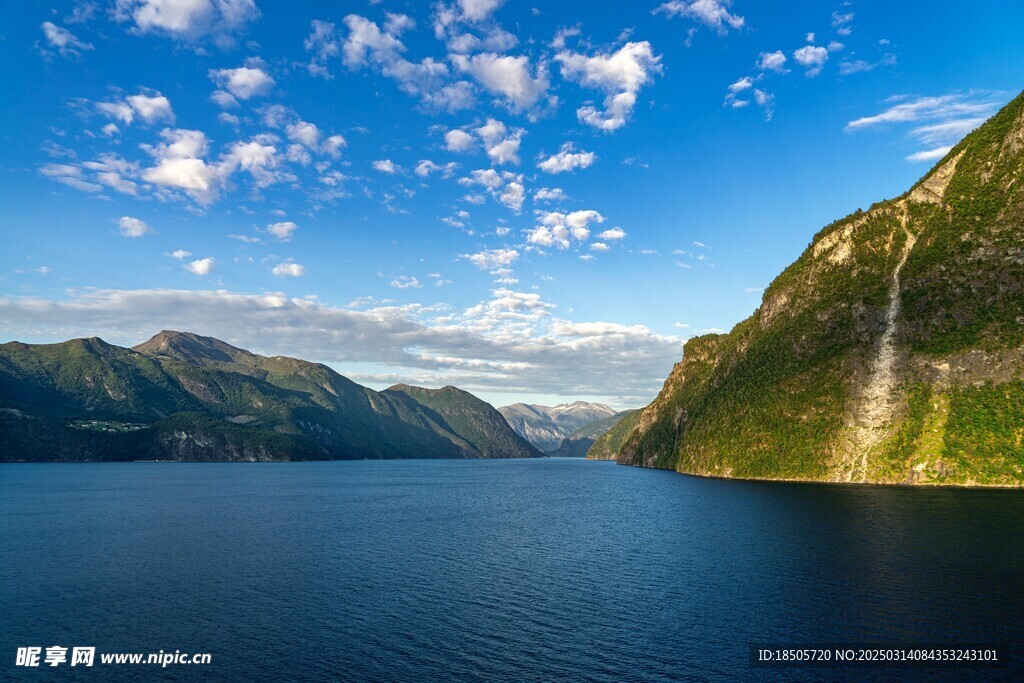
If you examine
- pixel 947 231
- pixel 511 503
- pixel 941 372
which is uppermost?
pixel 947 231

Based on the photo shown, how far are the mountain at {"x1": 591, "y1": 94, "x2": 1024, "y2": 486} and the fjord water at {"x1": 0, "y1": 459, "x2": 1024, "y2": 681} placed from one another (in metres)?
30.6

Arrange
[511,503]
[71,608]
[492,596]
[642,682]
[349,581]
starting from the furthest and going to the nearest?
[511,503] → [349,581] → [492,596] → [71,608] → [642,682]

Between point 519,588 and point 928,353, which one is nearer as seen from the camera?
point 519,588

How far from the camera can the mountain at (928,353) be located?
478 feet

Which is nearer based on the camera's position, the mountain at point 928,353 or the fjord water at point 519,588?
the fjord water at point 519,588

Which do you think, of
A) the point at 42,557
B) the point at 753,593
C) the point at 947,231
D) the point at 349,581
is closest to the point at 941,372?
the point at 947,231

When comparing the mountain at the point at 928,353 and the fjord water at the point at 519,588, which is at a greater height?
the mountain at the point at 928,353

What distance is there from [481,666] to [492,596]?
1855 cm

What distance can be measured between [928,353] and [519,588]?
158739 mm

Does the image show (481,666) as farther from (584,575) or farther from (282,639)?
(584,575)

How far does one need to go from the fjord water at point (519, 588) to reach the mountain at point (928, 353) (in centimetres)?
3058

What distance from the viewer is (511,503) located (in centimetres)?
15350

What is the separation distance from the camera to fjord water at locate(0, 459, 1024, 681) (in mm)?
43812

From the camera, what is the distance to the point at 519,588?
2475 inches
